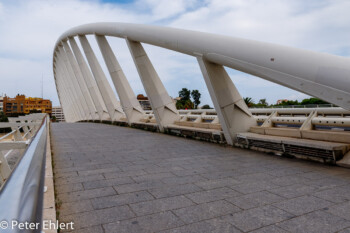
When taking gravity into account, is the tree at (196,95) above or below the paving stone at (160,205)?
above

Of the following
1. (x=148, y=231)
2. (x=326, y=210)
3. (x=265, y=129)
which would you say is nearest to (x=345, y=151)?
(x=265, y=129)

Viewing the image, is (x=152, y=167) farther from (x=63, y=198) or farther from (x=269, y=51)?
(x=269, y=51)

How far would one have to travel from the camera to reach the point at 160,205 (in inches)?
108

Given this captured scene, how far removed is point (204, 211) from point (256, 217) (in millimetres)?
493

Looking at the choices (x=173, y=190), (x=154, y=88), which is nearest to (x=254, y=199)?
(x=173, y=190)

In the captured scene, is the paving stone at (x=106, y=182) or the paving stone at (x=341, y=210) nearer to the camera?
the paving stone at (x=341, y=210)

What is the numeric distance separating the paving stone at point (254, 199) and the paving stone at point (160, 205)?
51cm

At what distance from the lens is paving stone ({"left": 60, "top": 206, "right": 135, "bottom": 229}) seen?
235 centimetres

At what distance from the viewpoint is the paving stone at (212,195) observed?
2.92 m

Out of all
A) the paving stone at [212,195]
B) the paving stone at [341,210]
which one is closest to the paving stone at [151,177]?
the paving stone at [212,195]

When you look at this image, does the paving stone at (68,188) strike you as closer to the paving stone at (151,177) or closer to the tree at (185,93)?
the paving stone at (151,177)

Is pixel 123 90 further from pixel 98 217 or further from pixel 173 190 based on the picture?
pixel 98 217

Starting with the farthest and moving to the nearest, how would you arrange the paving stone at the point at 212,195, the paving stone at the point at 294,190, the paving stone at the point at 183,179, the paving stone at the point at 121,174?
1. the paving stone at the point at 121,174
2. the paving stone at the point at 183,179
3. the paving stone at the point at 294,190
4. the paving stone at the point at 212,195

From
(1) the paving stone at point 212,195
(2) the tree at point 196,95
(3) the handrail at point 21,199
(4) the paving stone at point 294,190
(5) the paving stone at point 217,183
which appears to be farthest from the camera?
(2) the tree at point 196,95
